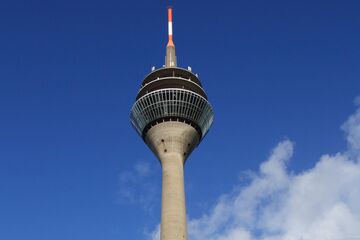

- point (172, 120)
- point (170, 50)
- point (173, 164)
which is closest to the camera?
point (173, 164)

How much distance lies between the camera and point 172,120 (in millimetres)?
74375

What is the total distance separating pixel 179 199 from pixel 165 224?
160 inches

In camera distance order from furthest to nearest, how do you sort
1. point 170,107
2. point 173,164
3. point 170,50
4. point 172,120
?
1. point 170,50
2. point 170,107
3. point 172,120
4. point 173,164

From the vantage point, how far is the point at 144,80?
8106 cm

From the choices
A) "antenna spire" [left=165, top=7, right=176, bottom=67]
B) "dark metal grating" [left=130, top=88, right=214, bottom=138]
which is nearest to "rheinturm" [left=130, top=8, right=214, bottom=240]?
"dark metal grating" [left=130, top=88, right=214, bottom=138]

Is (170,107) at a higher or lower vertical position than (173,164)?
higher

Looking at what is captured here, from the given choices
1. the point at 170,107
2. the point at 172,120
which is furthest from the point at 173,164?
the point at 170,107

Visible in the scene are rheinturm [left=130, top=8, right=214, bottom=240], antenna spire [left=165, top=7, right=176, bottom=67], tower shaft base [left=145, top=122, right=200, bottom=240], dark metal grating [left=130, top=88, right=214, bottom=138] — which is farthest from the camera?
antenna spire [left=165, top=7, right=176, bottom=67]

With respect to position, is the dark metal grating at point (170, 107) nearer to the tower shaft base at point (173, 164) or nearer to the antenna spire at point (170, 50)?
the tower shaft base at point (173, 164)

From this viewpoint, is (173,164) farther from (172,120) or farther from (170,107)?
(170,107)

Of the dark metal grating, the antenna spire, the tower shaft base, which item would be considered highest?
the antenna spire

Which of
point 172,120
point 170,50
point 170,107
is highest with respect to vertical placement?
point 170,50

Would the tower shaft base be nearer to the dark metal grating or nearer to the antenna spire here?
the dark metal grating

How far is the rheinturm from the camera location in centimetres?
6756
